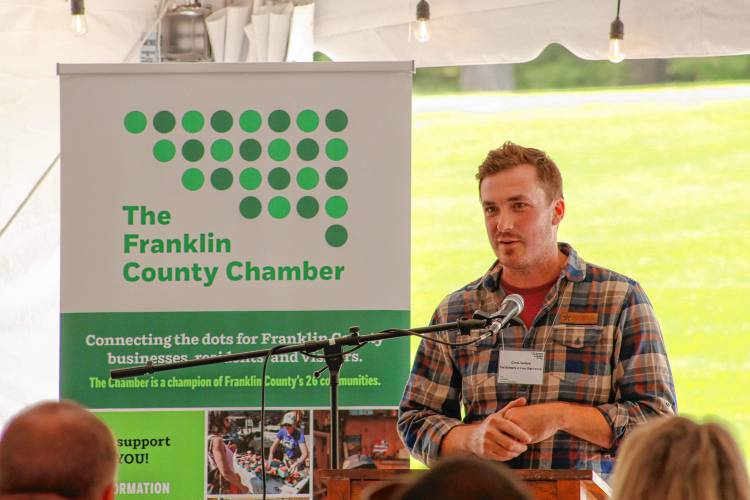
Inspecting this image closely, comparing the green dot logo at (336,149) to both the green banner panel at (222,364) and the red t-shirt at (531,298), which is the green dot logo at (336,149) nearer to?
the green banner panel at (222,364)

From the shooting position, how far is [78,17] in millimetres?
4891

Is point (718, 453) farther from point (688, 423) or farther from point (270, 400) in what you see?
point (270, 400)

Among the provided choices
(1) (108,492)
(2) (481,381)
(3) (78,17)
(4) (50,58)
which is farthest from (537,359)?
(4) (50,58)

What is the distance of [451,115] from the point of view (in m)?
9.38

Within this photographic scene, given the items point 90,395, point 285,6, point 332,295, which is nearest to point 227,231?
point 332,295

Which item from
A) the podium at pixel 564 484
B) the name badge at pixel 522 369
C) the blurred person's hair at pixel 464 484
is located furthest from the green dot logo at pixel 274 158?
the blurred person's hair at pixel 464 484

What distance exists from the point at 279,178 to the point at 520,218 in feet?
3.11

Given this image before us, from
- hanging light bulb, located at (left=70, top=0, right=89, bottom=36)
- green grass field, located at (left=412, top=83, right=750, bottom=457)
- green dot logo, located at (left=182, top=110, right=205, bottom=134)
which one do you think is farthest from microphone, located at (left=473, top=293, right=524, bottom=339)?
green grass field, located at (left=412, top=83, right=750, bottom=457)

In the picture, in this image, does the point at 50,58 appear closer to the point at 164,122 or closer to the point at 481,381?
the point at 164,122

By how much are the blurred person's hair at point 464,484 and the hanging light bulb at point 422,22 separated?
3.87 metres

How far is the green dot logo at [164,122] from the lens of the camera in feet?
12.8

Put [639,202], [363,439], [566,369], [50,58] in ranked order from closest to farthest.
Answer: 1. [566,369]
2. [363,439]
3. [50,58]
4. [639,202]

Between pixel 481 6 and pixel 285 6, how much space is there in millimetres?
929

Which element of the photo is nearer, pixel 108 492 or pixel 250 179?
pixel 108 492
